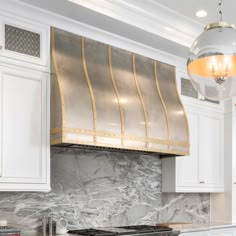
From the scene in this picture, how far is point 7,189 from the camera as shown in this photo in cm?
308

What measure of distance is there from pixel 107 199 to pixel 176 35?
185 cm

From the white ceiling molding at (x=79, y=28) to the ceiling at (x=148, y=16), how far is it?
0.05 meters

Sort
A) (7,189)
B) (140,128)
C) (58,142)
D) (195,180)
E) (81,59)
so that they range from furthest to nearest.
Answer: (195,180) → (140,128) → (81,59) → (58,142) → (7,189)

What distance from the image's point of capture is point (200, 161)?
193 inches

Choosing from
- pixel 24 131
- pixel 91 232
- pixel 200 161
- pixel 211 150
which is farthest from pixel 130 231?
pixel 211 150

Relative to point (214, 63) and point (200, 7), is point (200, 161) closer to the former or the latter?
point (200, 7)

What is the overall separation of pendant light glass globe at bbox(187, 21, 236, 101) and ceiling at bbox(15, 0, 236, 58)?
169 cm

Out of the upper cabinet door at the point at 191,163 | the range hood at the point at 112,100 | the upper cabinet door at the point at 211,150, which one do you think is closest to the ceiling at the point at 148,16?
the range hood at the point at 112,100

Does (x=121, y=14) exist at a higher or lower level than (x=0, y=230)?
higher

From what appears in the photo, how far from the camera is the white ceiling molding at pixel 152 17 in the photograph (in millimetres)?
3596

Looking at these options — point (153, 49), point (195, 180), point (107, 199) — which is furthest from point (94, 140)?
point (195, 180)

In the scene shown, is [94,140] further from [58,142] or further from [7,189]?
[7,189]

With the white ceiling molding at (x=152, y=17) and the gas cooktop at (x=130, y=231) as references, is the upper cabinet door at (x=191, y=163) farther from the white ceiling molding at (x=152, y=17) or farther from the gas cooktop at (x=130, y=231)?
the white ceiling molding at (x=152, y=17)

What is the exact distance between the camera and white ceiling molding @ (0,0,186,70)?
330 centimetres
